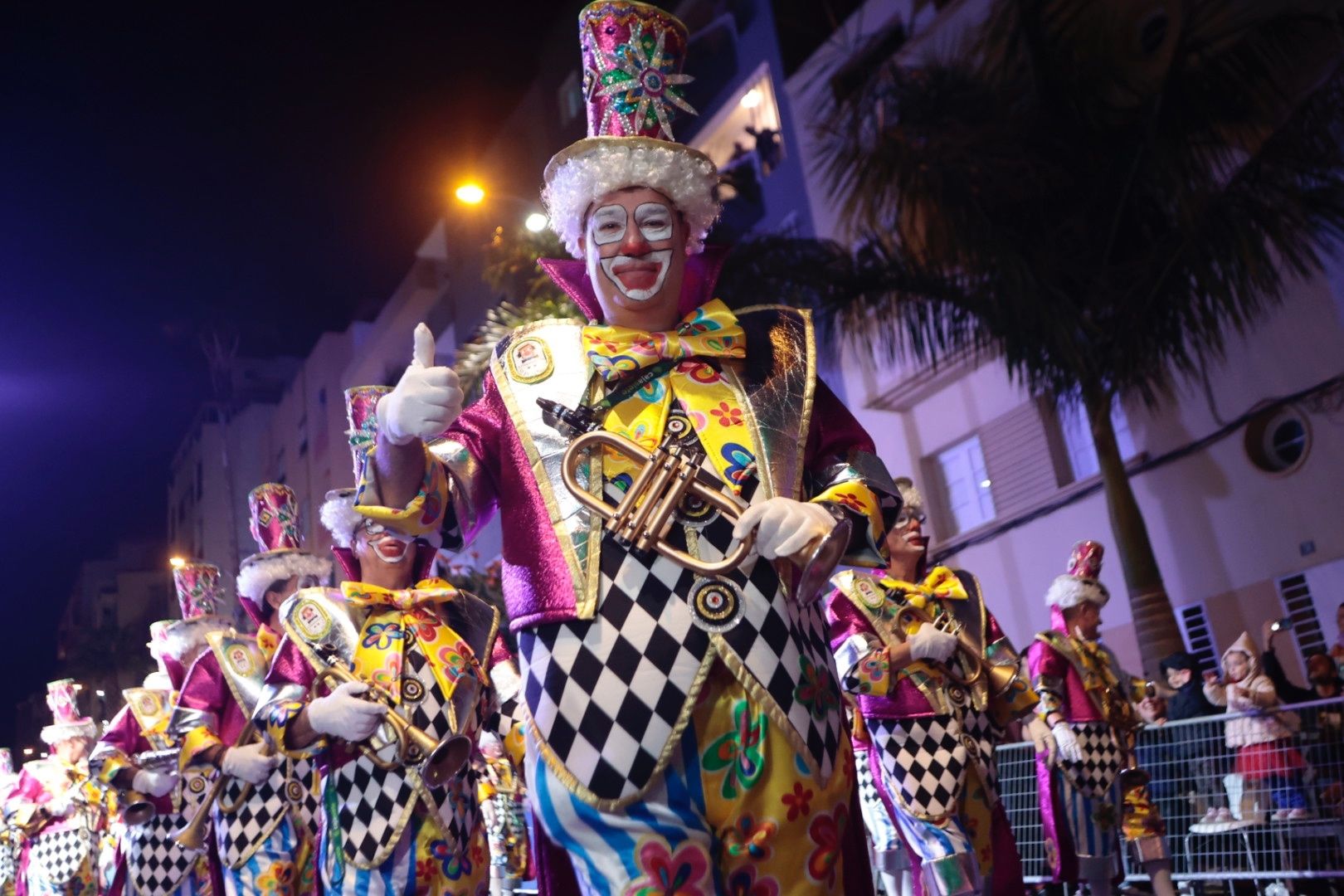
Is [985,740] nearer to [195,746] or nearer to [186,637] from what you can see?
[195,746]

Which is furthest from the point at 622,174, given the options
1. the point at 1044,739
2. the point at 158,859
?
the point at 158,859

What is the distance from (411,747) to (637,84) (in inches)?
107

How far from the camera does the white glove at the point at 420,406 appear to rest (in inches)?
98.2

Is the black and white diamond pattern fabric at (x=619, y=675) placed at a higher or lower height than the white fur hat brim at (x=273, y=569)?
lower

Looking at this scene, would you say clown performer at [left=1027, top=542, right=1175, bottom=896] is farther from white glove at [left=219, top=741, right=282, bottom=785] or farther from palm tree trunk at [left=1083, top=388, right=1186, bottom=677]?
white glove at [left=219, top=741, right=282, bottom=785]

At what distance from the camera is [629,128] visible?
3072mm

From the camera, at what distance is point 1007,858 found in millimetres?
5574

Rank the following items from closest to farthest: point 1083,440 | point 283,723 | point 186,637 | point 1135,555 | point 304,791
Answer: point 283,723
point 304,791
point 186,637
point 1135,555
point 1083,440

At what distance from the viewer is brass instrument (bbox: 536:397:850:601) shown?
7.98ft

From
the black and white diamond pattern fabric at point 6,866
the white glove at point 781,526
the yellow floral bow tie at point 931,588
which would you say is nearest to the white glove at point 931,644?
the yellow floral bow tie at point 931,588

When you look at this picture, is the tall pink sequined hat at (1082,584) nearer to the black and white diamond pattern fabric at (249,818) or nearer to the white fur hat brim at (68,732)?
the black and white diamond pattern fabric at (249,818)

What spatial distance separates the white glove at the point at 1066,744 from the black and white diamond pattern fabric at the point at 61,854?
27.9ft

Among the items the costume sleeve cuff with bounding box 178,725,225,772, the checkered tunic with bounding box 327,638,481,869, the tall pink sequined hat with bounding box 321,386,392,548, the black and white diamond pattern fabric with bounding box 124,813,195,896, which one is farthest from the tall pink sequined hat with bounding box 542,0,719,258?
the black and white diamond pattern fabric with bounding box 124,813,195,896

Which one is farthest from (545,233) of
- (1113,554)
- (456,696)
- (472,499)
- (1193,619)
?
(472,499)
